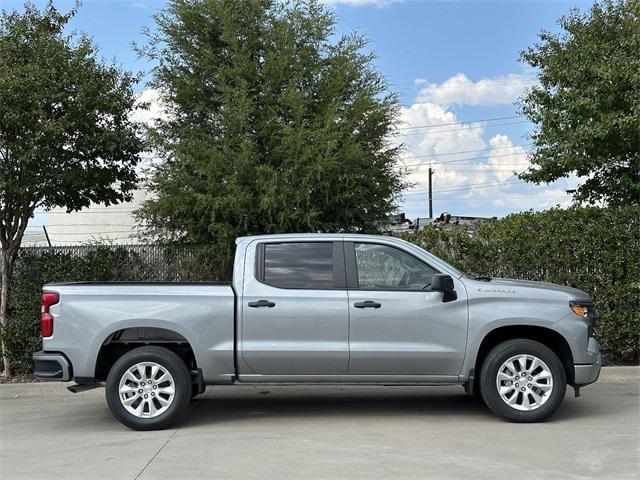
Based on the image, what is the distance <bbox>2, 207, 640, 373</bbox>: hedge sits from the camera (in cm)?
967

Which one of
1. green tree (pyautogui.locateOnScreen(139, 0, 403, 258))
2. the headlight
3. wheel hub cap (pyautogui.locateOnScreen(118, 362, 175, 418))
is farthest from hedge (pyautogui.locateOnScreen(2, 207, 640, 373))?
wheel hub cap (pyautogui.locateOnScreen(118, 362, 175, 418))

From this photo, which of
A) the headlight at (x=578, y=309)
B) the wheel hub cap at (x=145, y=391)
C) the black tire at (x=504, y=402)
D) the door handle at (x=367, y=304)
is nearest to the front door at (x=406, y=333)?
the door handle at (x=367, y=304)

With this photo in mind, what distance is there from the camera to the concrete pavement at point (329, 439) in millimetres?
5371

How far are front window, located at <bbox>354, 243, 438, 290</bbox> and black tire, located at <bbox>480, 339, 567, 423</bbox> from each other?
3.36 feet

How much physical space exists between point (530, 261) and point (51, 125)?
6.92m

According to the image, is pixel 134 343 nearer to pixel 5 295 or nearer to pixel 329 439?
pixel 329 439

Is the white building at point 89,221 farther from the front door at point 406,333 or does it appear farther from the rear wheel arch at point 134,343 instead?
the front door at point 406,333

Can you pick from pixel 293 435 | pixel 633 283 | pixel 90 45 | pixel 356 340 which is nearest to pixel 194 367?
pixel 293 435

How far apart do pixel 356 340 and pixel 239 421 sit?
1.58 m

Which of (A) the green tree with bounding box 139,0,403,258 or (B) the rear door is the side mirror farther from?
(A) the green tree with bounding box 139,0,403,258

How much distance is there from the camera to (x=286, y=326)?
22.1 ft

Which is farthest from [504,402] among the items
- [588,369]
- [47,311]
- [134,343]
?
[47,311]

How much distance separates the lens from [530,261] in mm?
9930

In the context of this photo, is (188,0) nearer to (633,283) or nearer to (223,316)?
(223,316)
